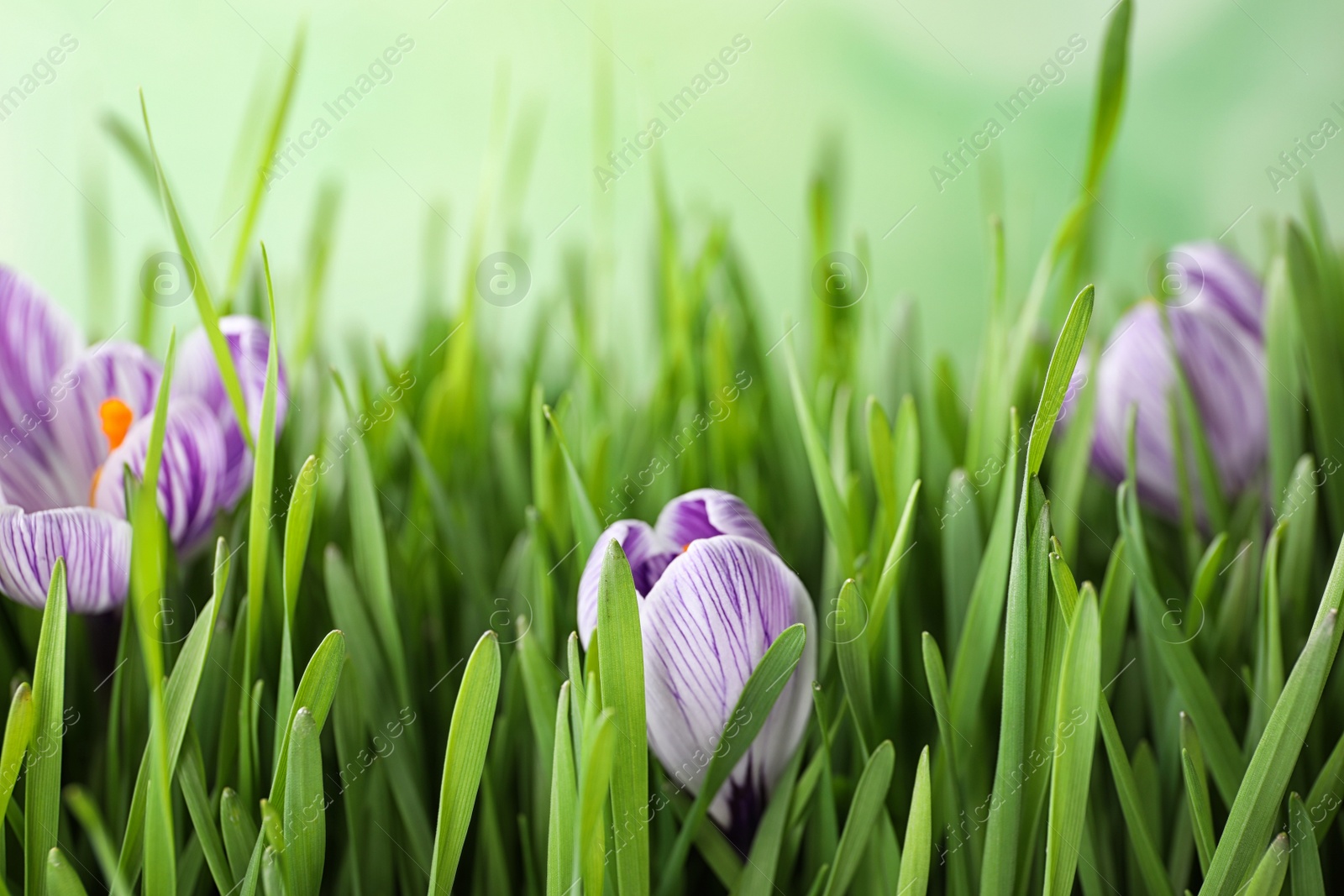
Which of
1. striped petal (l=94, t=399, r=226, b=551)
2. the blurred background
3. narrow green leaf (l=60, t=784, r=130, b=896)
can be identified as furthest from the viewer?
the blurred background

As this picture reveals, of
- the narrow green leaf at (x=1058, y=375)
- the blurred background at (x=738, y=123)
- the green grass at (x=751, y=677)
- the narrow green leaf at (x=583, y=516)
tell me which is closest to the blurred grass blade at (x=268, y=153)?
the green grass at (x=751, y=677)

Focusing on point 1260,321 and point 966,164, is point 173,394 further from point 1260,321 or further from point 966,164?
point 966,164

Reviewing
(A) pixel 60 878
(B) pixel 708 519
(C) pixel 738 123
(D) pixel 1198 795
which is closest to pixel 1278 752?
(D) pixel 1198 795

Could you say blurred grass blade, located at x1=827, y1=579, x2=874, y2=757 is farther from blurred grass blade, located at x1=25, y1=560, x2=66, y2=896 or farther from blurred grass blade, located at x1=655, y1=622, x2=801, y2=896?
blurred grass blade, located at x1=25, y1=560, x2=66, y2=896

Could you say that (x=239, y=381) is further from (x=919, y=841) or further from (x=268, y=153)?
(x=919, y=841)

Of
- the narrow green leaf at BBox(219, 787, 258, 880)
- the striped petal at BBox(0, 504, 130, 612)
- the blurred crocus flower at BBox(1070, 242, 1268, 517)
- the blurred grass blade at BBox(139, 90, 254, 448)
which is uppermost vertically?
the blurred grass blade at BBox(139, 90, 254, 448)

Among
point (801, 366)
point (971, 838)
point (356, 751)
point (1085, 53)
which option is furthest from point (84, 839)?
point (1085, 53)

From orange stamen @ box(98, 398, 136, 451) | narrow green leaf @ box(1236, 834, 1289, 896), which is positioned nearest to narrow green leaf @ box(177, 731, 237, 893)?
orange stamen @ box(98, 398, 136, 451)

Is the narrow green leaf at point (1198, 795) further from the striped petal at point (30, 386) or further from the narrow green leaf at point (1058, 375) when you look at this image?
the striped petal at point (30, 386)
